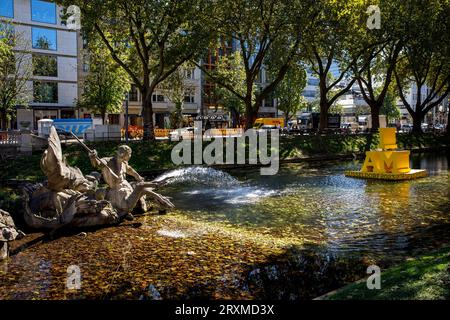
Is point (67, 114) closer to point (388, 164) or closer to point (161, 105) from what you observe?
point (161, 105)

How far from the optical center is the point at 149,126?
32969 millimetres

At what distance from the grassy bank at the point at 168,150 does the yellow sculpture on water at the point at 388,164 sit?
10104 millimetres

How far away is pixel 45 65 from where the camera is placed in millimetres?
55094

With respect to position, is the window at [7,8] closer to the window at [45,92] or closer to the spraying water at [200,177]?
the window at [45,92]

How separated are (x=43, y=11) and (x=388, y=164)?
48903 mm

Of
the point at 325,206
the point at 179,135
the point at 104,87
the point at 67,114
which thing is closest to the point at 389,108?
the point at 67,114

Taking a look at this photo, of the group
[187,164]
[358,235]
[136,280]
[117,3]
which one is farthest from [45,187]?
[117,3]

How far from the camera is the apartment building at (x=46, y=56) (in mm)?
53031

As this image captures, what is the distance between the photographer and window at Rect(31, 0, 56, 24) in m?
54.7

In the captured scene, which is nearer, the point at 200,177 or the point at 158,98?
the point at 200,177

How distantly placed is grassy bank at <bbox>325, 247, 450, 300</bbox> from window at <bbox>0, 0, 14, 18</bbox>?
5605 centimetres

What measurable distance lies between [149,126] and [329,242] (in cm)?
2382

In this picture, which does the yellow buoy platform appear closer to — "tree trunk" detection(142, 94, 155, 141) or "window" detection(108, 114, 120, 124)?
"tree trunk" detection(142, 94, 155, 141)
